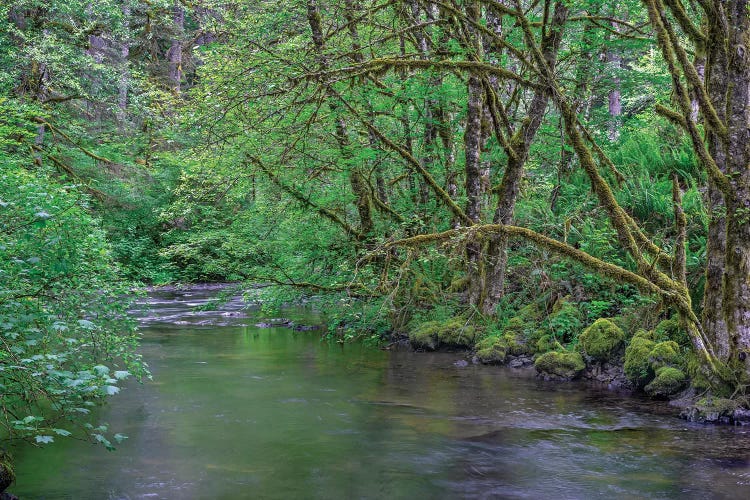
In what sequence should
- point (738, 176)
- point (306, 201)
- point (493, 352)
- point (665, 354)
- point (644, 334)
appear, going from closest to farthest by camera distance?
point (738, 176) → point (665, 354) → point (644, 334) → point (493, 352) → point (306, 201)

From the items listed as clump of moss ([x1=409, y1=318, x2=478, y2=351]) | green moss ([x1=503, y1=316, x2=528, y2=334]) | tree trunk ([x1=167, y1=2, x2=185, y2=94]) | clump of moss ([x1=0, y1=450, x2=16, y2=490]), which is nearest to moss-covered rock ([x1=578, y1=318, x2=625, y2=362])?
green moss ([x1=503, y1=316, x2=528, y2=334])

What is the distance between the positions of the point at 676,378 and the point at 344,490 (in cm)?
514

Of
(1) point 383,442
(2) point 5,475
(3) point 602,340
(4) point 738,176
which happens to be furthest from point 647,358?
(2) point 5,475

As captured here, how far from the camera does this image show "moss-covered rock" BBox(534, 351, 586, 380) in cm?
1059

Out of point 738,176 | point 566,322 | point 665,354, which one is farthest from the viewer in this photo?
point 566,322

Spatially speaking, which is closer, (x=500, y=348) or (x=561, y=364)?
(x=561, y=364)

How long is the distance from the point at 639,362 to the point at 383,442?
4138 mm

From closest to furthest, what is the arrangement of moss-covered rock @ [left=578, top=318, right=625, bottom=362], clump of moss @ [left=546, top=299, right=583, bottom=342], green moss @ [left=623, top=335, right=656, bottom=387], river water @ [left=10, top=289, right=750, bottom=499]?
river water @ [left=10, top=289, right=750, bottom=499]
green moss @ [left=623, top=335, right=656, bottom=387]
moss-covered rock @ [left=578, top=318, right=625, bottom=362]
clump of moss @ [left=546, top=299, right=583, bottom=342]

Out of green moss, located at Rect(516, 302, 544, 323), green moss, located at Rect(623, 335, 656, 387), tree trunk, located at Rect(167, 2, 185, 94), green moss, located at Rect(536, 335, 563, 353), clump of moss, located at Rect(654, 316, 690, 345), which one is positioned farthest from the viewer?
tree trunk, located at Rect(167, 2, 185, 94)

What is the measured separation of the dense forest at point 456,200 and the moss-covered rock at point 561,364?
Result: 0.12 feet

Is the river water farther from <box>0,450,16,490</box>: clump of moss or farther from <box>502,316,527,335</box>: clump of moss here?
<box>502,316,527,335</box>: clump of moss

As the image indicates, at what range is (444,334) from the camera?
13.1 metres

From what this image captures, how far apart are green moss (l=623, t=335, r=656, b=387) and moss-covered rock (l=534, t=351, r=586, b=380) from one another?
2.84 feet

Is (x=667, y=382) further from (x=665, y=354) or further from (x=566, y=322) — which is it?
(x=566, y=322)
